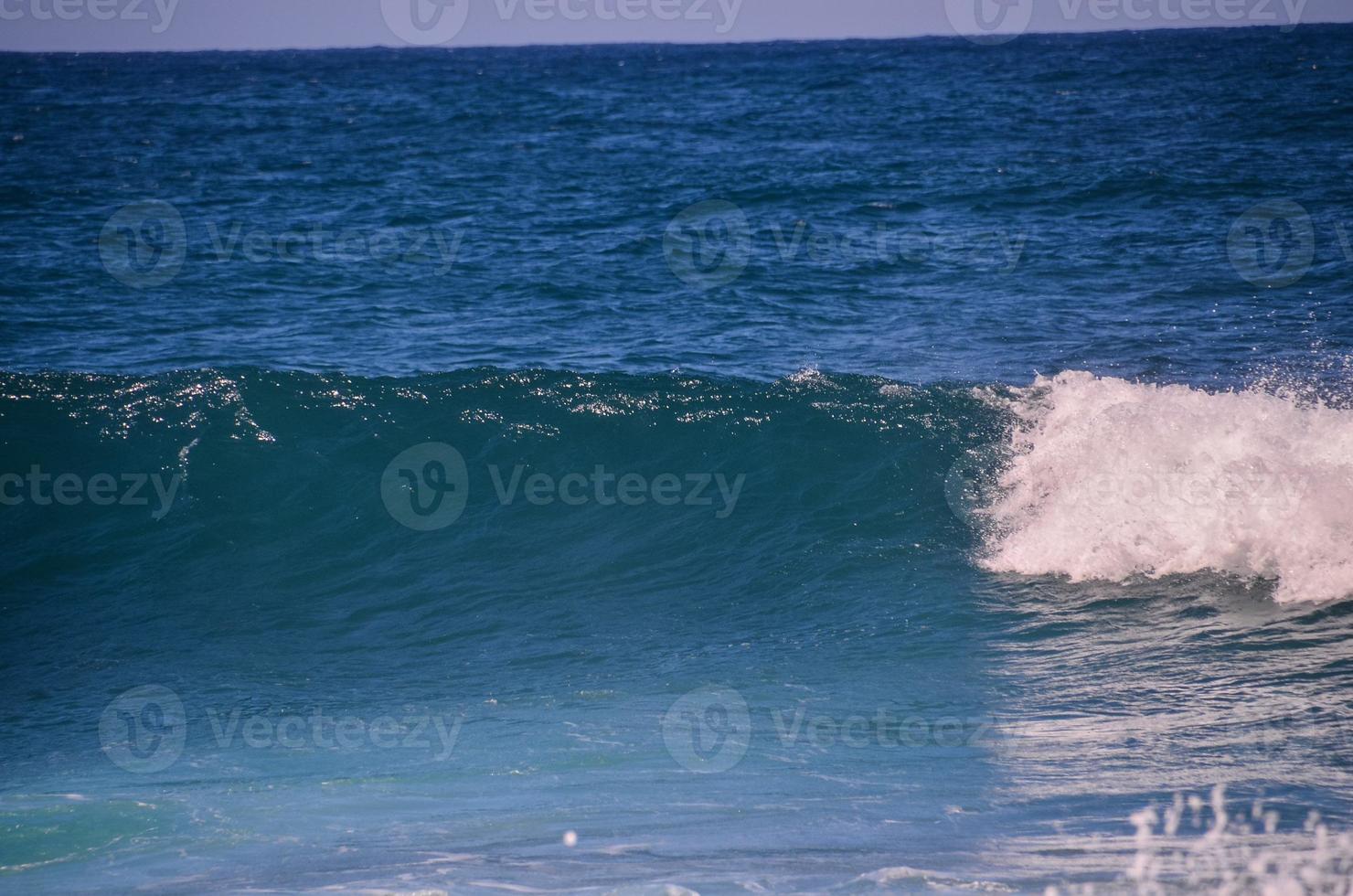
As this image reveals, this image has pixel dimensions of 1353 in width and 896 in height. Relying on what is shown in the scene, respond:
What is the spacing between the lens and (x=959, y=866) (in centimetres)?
453

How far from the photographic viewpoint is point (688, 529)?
34.1 ft

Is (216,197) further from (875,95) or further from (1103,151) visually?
(875,95)

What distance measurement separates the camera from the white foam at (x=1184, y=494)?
830cm

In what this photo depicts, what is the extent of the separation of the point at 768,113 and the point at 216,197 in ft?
50.4
